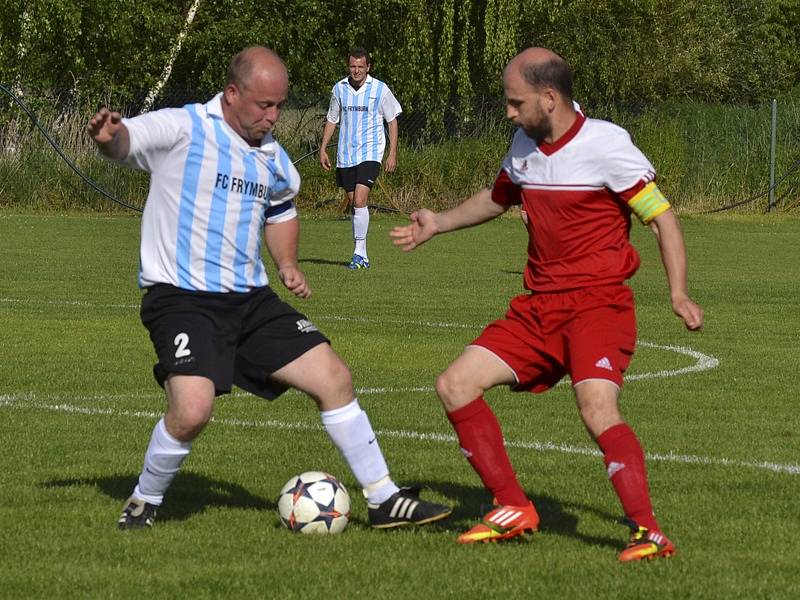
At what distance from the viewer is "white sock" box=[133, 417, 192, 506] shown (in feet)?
18.7

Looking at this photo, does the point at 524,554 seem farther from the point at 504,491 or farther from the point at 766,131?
the point at 766,131

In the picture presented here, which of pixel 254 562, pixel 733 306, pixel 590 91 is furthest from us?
pixel 590 91

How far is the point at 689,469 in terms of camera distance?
6.91 metres

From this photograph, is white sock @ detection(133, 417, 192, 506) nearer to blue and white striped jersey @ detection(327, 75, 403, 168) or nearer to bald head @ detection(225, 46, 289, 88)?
bald head @ detection(225, 46, 289, 88)

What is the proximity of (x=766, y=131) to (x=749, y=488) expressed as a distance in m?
25.4

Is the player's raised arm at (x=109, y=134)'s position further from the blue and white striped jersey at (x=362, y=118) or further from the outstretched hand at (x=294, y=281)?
the blue and white striped jersey at (x=362, y=118)

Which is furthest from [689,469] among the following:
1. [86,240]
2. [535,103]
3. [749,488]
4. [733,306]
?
[86,240]

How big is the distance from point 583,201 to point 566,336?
0.49 metres

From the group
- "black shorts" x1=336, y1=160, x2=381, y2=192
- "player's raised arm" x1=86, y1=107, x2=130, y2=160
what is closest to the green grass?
"black shorts" x1=336, y1=160, x2=381, y2=192

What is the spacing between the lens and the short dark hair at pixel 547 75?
5.56m

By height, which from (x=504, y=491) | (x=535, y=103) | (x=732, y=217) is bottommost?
(x=732, y=217)

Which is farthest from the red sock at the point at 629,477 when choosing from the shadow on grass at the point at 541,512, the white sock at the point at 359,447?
the white sock at the point at 359,447

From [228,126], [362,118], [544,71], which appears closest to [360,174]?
[362,118]

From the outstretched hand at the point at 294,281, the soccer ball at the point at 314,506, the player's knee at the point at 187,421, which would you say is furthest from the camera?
the outstretched hand at the point at 294,281
